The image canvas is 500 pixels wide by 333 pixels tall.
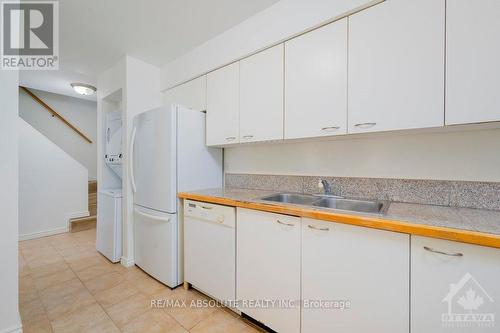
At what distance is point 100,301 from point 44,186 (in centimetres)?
278

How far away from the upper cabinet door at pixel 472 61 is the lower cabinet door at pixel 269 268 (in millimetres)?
1000

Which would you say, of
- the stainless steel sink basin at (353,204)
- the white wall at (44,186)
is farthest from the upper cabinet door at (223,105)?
the white wall at (44,186)

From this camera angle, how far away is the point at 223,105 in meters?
1.94

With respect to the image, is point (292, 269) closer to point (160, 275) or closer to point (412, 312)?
point (412, 312)

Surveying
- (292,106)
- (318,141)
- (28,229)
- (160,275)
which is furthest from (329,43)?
(28,229)

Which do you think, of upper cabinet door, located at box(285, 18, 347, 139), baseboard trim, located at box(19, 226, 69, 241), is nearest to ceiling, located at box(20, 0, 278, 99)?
upper cabinet door, located at box(285, 18, 347, 139)

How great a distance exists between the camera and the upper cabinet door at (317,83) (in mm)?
1305

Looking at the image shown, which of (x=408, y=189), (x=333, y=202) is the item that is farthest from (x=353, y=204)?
(x=408, y=189)

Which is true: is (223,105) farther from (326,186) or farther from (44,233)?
(44,233)

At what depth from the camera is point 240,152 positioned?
2.23 m

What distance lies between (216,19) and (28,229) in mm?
4091

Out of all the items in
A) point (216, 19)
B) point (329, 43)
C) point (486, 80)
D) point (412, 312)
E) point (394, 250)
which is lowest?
point (412, 312)

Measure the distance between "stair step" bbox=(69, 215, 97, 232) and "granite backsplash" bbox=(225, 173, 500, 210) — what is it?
3681 mm

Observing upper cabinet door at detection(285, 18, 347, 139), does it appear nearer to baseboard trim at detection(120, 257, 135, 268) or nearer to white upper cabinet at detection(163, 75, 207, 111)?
white upper cabinet at detection(163, 75, 207, 111)
